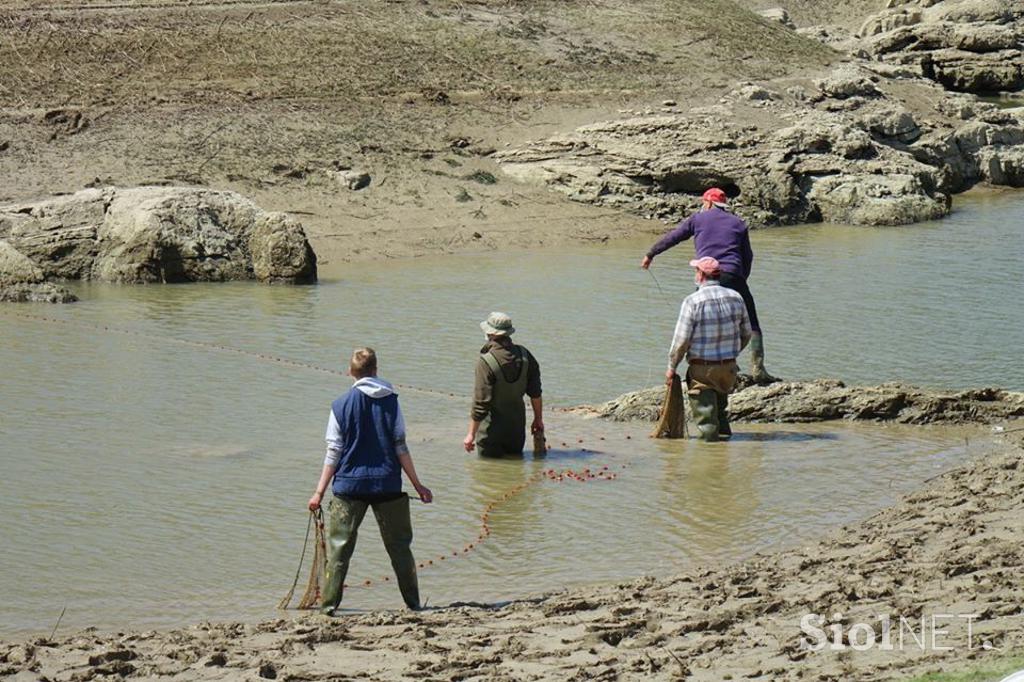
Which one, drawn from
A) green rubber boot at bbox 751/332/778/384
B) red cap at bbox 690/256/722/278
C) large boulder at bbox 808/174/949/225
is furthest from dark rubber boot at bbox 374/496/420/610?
large boulder at bbox 808/174/949/225

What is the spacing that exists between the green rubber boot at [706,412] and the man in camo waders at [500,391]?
124cm

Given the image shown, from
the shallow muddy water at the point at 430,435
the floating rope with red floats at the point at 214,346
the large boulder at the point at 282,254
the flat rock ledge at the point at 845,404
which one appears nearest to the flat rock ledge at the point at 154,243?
the large boulder at the point at 282,254

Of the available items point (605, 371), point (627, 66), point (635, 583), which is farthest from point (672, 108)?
point (635, 583)

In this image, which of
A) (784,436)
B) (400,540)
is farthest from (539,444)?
(400,540)

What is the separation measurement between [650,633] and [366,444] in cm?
175

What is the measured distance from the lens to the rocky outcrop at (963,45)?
37031mm

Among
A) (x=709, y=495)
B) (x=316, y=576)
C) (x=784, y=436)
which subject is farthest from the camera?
(x=784, y=436)

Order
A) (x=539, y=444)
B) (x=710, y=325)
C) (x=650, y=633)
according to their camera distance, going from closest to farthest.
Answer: (x=650, y=633) < (x=539, y=444) < (x=710, y=325)

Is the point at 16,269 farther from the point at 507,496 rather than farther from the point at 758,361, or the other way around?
the point at 507,496

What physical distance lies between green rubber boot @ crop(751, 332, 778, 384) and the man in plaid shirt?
0.99 m

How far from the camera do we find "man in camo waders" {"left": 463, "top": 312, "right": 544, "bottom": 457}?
35.0 feet

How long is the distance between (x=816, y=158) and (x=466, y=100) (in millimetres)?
5899

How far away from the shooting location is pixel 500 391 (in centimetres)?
1072

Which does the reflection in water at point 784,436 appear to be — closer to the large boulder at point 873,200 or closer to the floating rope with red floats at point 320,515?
the floating rope with red floats at point 320,515
